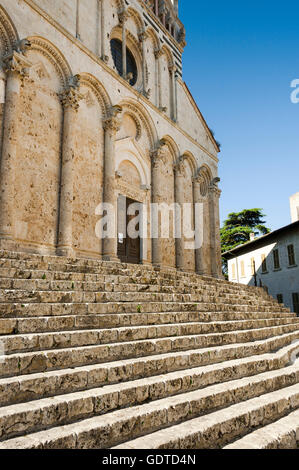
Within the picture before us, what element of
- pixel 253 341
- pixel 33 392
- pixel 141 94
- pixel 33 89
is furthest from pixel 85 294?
pixel 141 94

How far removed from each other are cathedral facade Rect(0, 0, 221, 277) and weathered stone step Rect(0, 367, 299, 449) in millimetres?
5818

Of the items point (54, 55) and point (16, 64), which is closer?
point (16, 64)

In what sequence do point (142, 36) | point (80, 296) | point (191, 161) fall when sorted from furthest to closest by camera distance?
point (191, 161), point (142, 36), point (80, 296)

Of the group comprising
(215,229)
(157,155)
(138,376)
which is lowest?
(138,376)

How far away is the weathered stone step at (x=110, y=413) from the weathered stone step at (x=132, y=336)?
2.24ft

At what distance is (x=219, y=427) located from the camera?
289cm

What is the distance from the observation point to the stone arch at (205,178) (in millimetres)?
17578

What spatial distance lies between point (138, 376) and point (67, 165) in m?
7.59

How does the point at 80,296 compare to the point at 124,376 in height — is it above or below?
above

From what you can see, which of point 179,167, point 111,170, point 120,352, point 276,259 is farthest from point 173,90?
point 120,352

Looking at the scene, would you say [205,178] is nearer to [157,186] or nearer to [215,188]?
[215,188]

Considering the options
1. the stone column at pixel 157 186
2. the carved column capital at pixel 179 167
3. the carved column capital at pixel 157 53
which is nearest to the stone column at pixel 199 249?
the carved column capital at pixel 179 167

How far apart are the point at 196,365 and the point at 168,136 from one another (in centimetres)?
1249

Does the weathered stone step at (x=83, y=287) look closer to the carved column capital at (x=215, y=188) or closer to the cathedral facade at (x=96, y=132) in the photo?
the cathedral facade at (x=96, y=132)
